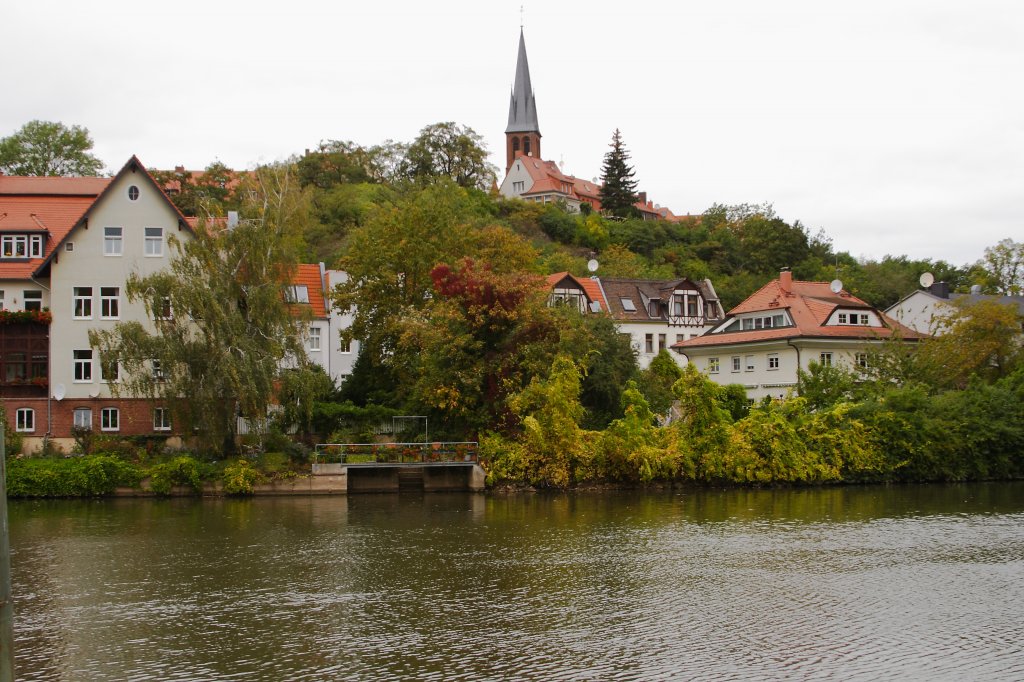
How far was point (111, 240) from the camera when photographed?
48.0m

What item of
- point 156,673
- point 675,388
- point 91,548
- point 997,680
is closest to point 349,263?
point 675,388

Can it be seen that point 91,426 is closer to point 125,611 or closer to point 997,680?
point 125,611

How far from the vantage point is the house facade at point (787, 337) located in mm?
57562

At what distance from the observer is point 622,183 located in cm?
11706

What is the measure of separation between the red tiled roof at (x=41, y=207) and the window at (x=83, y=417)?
729cm

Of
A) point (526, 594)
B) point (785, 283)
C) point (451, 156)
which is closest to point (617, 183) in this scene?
point (451, 156)

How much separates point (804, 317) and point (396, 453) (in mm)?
27397

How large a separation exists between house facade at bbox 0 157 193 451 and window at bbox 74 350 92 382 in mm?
46

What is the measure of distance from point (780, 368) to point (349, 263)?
25.6 meters

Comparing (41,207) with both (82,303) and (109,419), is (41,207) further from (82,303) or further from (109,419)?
(109,419)

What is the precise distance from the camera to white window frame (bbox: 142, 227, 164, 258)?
4822 centimetres

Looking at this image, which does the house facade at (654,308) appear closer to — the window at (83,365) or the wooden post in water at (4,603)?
the window at (83,365)

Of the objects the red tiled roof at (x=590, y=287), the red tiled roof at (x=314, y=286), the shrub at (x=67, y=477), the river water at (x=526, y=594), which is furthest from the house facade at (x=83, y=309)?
the red tiled roof at (x=590, y=287)

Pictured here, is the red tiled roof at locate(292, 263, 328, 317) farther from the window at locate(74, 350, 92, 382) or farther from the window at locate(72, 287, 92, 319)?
the window at locate(74, 350, 92, 382)
